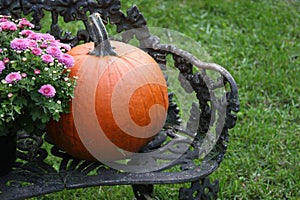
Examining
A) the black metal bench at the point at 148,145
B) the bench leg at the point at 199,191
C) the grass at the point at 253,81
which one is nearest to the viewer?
the black metal bench at the point at 148,145

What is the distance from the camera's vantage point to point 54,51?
2.53 metres

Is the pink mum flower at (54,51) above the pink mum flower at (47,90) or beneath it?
above

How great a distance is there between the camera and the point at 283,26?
18.2 ft

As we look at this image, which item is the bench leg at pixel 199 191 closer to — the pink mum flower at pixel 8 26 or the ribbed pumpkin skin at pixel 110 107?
the ribbed pumpkin skin at pixel 110 107

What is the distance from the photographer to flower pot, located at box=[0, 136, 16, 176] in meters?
2.61

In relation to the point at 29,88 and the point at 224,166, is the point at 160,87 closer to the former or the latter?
the point at 29,88

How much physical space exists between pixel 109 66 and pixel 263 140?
1.66 meters

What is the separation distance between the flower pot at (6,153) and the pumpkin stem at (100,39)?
1.76 feet

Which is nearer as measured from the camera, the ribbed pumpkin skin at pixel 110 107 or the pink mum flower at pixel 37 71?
the pink mum flower at pixel 37 71

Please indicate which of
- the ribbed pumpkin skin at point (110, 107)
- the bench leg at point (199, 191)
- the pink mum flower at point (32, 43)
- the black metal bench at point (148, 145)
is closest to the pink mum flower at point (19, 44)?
the pink mum flower at point (32, 43)

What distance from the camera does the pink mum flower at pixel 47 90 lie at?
94.0 inches

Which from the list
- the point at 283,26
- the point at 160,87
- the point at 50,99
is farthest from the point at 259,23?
the point at 50,99

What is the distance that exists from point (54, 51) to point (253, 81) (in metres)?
2.47

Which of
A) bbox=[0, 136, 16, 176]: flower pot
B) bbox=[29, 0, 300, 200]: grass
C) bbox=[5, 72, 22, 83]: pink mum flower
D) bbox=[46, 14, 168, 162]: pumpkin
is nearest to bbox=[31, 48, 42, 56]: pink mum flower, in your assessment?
bbox=[5, 72, 22, 83]: pink mum flower
